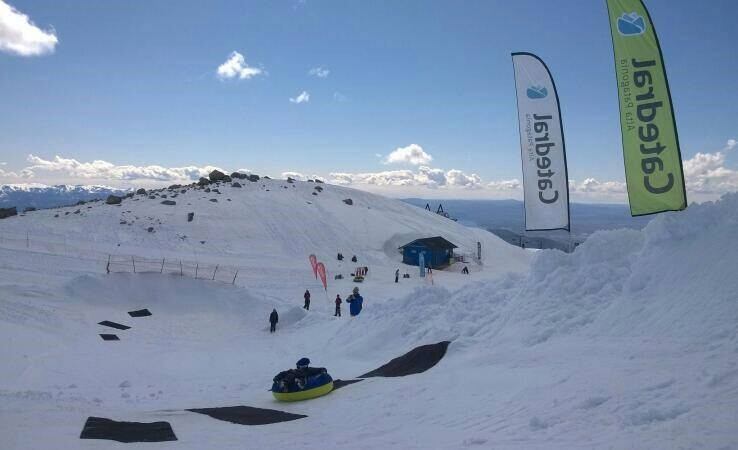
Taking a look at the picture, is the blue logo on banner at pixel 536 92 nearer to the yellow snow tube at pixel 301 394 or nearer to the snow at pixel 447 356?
the snow at pixel 447 356

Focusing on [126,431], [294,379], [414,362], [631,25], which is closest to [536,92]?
[631,25]

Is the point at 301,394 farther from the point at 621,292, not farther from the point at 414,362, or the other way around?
the point at 621,292

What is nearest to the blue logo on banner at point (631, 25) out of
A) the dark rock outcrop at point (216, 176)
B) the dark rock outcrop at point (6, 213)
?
the dark rock outcrop at point (6, 213)

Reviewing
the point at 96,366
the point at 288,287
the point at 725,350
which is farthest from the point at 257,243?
the point at 725,350

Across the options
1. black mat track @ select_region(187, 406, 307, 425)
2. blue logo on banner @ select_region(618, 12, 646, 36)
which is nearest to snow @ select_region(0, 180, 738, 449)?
black mat track @ select_region(187, 406, 307, 425)

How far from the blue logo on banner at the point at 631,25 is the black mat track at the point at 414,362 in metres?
8.75

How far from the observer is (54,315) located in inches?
753

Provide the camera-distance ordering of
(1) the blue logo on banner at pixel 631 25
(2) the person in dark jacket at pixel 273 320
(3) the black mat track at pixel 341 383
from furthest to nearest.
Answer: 1. (2) the person in dark jacket at pixel 273 320
2. (3) the black mat track at pixel 341 383
3. (1) the blue logo on banner at pixel 631 25

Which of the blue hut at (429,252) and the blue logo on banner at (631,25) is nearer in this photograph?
the blue logo on banner at (631,25)

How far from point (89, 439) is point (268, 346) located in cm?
1134

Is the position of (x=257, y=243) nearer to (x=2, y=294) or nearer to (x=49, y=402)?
(x=2, y=294)

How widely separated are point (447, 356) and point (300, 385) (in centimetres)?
360

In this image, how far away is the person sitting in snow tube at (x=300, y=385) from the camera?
11.0 m

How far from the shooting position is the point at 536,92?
14742 millimetres
